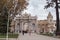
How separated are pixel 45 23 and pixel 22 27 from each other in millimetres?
15833

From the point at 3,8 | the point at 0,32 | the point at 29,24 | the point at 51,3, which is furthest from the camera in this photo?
the point at 29,24

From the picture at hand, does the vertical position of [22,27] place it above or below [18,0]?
below

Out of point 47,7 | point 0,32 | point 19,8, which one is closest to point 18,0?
point 19,8

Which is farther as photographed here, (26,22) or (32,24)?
(32,24)

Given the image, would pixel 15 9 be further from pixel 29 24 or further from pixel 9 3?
pixel 29 24

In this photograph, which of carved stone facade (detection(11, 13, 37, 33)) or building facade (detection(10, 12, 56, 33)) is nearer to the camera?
building facade (detection(10, 12, 56, 33))

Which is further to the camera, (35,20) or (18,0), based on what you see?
(35,20)

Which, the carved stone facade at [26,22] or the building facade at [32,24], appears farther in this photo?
the carved stone facade at [26,22]

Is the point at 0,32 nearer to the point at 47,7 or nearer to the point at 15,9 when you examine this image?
the point at 15,9

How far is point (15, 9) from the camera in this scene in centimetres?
5150

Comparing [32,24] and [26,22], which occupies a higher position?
[26,22]

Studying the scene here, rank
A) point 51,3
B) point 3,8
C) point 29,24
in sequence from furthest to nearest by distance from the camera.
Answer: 1. point 29,24
2. point 3,8
3. point 51,3

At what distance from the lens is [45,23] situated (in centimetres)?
13588

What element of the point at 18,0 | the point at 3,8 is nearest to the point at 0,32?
the point at 3,8
